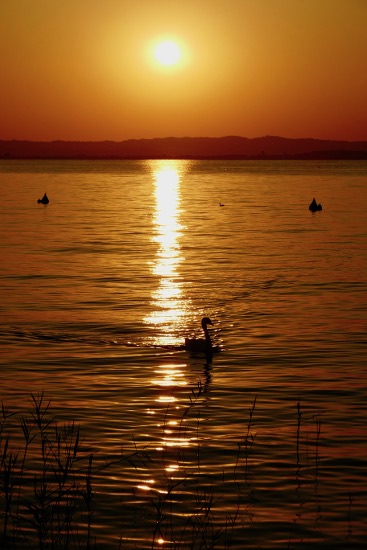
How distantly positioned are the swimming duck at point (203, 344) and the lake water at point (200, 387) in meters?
0.31

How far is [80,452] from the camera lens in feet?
43.8

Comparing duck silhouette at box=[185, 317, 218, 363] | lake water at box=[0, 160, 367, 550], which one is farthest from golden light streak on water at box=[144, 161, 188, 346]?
duck silhouette at box=[185, 317, 218, 363]

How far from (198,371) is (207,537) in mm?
8685

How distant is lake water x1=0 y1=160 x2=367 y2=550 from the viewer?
1117 cm

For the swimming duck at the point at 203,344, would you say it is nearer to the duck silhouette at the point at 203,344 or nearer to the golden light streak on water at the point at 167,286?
the duck silhouette at the point at 203,344

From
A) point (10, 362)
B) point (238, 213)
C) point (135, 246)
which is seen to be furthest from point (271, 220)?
point (10, 362)

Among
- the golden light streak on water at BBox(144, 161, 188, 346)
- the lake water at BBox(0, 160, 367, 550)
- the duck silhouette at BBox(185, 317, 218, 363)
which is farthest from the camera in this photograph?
the golden light streak on water at BBox(144, 161, 188, 346)

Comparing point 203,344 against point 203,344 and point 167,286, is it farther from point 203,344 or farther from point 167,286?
point 167,286

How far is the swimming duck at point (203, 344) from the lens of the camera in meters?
20.3

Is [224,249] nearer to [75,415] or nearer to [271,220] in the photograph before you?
[271,220]

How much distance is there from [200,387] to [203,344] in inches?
287

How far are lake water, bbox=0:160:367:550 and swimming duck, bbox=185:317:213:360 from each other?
1.03ft

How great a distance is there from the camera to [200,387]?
43.7 feet

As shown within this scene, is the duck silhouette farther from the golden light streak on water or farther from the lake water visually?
the golden light streak on water
